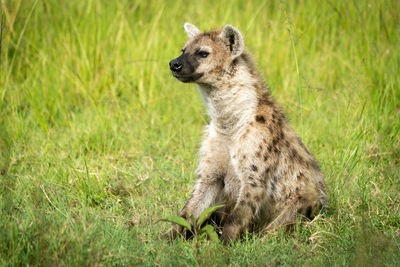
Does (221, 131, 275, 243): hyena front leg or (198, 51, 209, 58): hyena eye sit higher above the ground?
(198, 51, 209, 58): hyena eye

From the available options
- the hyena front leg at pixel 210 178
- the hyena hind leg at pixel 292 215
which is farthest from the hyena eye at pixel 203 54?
the hyena hind leg at pixel 292 215

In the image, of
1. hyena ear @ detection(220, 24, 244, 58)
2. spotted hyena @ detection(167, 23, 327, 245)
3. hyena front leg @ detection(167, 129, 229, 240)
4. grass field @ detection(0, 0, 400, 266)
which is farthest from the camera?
hyena ear @ detection(220, 24, 244, 58)

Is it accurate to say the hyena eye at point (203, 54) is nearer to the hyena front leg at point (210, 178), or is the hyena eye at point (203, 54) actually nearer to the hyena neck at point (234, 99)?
the hyena neck at point (234, 99)

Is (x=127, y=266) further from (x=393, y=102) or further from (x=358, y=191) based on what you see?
(x=393, y=102)

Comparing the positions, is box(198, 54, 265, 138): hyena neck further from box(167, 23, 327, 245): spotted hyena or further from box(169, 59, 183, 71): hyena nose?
box(169, 59, 183, 71): hyena nose

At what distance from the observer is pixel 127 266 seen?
3160 mm

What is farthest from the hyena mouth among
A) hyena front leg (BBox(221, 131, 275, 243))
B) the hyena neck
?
hyena front leg (BBox(221, 131, 275, 243))

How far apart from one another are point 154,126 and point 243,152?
7.31 ft

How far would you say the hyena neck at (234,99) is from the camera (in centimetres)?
423

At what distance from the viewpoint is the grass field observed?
3438 millimetres

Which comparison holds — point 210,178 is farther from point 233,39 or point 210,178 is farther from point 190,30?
point 190,30

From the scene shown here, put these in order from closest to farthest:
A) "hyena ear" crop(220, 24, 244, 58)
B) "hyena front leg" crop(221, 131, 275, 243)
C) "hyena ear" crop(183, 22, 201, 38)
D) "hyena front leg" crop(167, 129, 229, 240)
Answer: "hyena front leg" crop(221, 131, 275, 243) < "hyena front leg" crop(167, 129, 229, 240) < "hyena ear" crop(220, 24, 244, 58) < "hyena ear" crop(183, 22, 201, 38)

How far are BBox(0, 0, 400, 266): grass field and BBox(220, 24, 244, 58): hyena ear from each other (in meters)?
0.64

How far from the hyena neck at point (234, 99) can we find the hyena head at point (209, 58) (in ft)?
0.28
